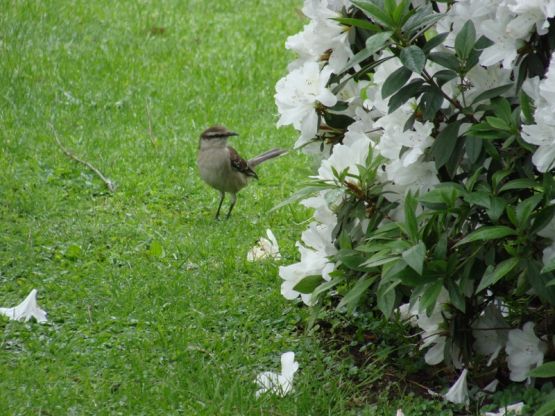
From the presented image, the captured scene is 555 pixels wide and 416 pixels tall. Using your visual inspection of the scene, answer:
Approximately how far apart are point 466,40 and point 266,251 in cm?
308

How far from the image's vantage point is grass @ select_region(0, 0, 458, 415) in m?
5.07

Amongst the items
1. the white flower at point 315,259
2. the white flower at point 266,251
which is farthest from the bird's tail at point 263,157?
the white flower at point 315,259

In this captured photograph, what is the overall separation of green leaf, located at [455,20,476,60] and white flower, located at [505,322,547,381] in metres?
1.30

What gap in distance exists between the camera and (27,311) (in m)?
5.73

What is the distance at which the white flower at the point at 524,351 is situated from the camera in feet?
14.9

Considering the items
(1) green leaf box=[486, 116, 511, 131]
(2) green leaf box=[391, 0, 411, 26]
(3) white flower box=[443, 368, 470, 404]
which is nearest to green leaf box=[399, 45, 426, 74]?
(2) green leaf box=[391, 0, 411, 26]

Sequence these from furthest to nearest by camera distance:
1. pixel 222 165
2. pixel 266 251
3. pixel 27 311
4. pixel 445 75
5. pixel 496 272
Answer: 1. pixel 222 165
2. pixel 266 251
3. pixel 27 311
4. pixel 445 75
5. pixel 496 272

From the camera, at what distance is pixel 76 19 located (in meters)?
12.0

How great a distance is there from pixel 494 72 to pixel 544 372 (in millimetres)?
1244

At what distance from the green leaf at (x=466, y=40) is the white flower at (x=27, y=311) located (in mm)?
2916

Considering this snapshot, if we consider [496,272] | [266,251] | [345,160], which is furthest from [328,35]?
[266,251]

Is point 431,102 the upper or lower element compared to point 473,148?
upper

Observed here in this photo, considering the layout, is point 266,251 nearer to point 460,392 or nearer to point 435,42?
point 460,392

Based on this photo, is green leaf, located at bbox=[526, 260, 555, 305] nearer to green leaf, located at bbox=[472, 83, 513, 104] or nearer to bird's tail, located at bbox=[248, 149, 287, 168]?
green leaf, located at bbox=[472, 83, 513, 104]
